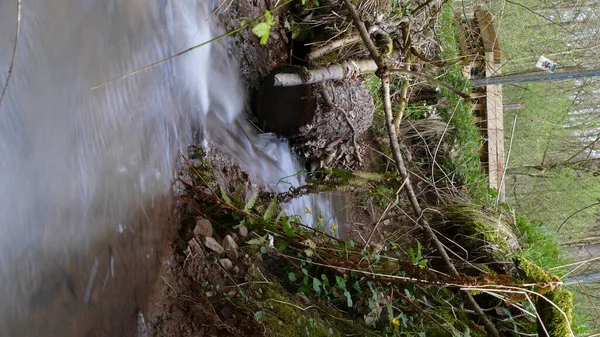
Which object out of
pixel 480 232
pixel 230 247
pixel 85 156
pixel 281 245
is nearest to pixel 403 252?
pixel 480 232

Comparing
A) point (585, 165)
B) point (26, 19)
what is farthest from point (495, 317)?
point (585, 165)

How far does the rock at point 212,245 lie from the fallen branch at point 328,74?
1328 mm

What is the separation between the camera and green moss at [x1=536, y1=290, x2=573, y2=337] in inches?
111

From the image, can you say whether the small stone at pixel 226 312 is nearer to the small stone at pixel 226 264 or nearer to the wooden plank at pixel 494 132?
the small stone at pixel 226 264

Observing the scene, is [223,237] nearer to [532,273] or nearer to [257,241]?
[257,241]

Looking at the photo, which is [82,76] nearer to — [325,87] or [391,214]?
[325,87]

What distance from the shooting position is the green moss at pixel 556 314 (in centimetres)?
283

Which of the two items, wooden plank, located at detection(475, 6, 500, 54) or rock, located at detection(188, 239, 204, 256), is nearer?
rock, located at detection(188, 239, 204, 256)

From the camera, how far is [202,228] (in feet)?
8.80

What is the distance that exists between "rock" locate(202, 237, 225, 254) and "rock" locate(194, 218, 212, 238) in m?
0.04

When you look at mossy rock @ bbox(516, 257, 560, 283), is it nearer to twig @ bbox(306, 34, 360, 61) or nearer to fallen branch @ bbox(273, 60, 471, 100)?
fallen branch @ bbox(273, 60, 471, 100)

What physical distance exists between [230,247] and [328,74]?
1.68 m

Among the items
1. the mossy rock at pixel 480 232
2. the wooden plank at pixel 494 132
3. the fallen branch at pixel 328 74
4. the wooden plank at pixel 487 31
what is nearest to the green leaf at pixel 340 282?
the mossy rock at pixel 480 232

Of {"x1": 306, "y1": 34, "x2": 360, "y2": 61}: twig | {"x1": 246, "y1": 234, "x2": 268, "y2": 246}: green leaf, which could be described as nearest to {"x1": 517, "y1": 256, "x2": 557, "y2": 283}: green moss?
{"x1": 246, "y1": 234, "x2": 268, "y2": 246}: green leaf
